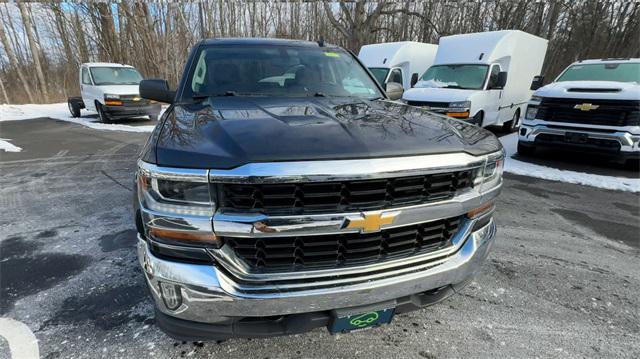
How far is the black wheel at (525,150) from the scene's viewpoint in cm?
752

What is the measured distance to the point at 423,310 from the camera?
2.48 metres

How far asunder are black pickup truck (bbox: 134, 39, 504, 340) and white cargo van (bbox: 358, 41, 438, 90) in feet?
36.7

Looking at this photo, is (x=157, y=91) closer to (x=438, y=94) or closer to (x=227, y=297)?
(x=227, y=297)

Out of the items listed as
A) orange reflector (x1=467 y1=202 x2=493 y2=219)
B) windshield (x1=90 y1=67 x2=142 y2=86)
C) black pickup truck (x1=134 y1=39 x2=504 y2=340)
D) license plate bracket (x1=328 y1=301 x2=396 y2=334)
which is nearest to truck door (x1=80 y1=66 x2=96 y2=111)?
windshield (x1=90 y1=67 x2=142 y2=86)

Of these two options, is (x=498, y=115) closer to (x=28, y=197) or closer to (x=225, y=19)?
(x=28, y=197)

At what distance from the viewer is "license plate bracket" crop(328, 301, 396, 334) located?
1633mm

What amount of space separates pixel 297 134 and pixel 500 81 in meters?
9.29

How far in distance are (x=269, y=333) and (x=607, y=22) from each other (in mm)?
24495

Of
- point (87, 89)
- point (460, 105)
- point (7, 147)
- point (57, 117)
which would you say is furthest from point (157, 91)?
point (57, 117)

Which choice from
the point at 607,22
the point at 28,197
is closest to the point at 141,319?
the point at 28,197

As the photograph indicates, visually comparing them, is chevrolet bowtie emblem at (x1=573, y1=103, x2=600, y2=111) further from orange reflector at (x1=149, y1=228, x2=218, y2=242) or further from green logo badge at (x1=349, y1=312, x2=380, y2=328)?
orange reflector at (x1=149, y1=228, x2=218, y2=242)

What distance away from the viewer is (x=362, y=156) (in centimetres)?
156

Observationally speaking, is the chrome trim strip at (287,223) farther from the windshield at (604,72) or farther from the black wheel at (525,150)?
the windshield at (604,72)

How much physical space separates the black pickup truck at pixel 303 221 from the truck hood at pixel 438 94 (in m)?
7.11
